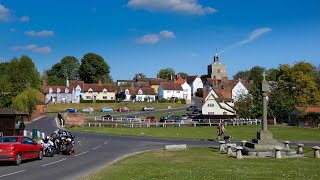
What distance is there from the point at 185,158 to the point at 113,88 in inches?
4720

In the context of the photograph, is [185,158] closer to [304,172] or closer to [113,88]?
[304,172]

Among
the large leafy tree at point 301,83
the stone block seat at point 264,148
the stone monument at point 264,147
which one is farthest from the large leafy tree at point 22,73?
the stone block seat at point 264,148

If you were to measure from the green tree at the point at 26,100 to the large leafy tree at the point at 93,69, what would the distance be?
66.1m

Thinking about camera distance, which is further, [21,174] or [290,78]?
[290,78]

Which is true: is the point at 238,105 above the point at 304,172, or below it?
above

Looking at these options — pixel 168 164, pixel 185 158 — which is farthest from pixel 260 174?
pixel 185 158

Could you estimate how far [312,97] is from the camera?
81.8m

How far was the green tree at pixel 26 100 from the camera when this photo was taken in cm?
7758

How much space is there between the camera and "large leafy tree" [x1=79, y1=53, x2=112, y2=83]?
15012 cm

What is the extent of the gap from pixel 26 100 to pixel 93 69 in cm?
7231

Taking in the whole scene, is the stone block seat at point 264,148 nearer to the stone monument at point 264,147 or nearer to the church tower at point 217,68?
the stone monument at point 264,147

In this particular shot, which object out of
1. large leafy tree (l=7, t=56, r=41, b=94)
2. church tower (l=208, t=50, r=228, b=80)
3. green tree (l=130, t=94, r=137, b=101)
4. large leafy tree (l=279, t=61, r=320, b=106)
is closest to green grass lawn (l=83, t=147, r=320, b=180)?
large leafy tree (l=279, t=61, r=320, b=106)

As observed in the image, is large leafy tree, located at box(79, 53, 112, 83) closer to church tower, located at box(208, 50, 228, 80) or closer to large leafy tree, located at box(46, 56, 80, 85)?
large leafy tree, located at box(46, 56, 80, 85)

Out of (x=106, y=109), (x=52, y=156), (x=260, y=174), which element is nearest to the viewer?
(x=260, y=174)
